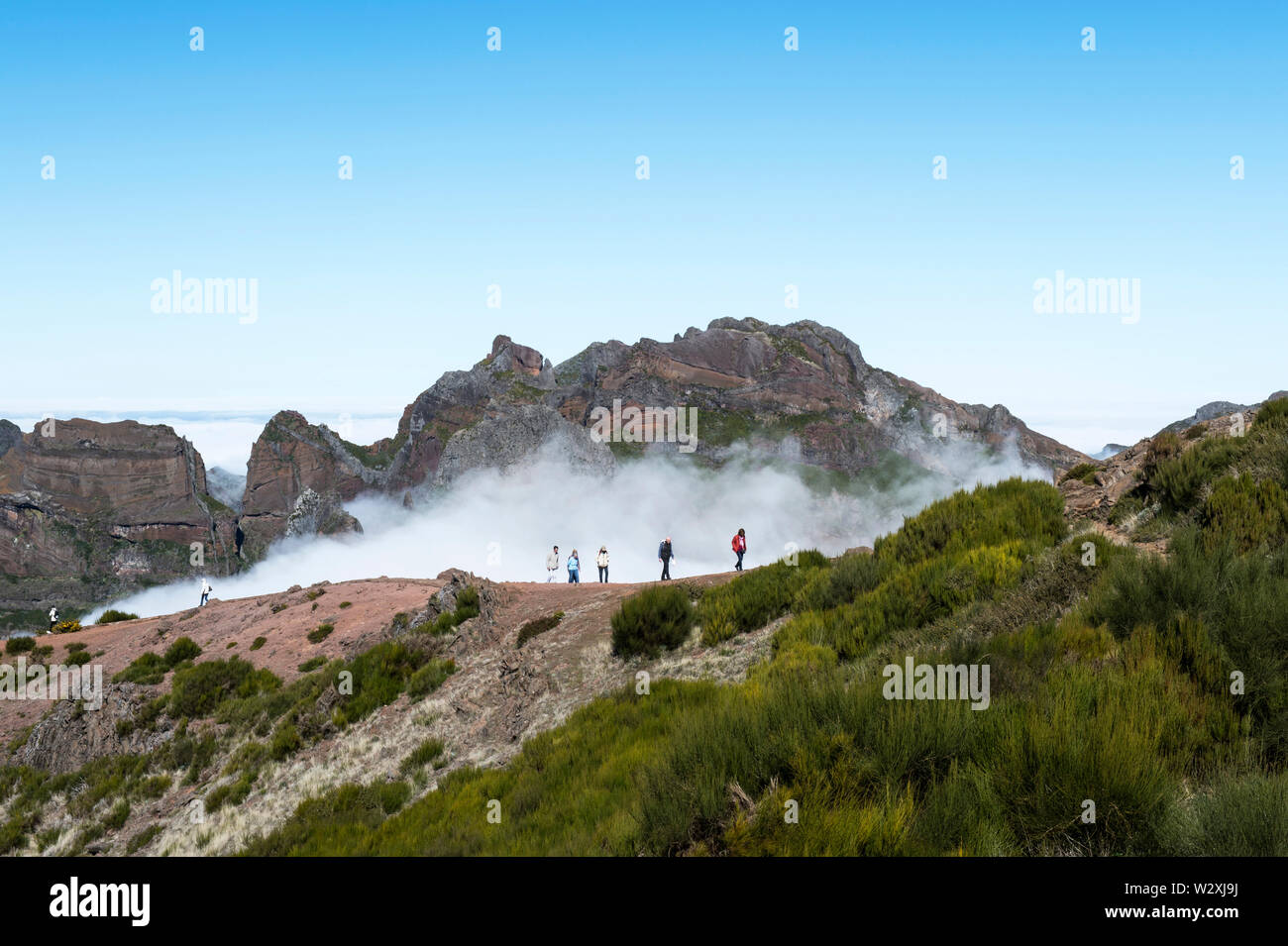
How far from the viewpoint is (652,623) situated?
14.3 meters

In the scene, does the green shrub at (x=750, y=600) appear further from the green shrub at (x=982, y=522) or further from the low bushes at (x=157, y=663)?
the low bushes at (x=157, y=663)

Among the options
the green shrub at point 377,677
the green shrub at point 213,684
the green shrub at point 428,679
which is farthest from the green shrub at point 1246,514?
the green shrub at point 213,684

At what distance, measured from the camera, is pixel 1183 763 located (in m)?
4.84

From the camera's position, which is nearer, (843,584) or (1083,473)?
(843,584)

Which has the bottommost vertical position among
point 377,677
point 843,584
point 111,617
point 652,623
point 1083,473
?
point 111,617

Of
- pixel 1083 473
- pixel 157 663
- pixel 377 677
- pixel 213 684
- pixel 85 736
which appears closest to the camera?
pixel 1083 473

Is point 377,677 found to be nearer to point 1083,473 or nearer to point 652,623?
point 652,623

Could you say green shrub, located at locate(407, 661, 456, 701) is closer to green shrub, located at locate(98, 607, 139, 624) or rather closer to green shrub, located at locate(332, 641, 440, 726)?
green shrub, located at locate(332, 641, 440, 726)

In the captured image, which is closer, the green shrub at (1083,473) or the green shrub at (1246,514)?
the green shrub at (1246,514)

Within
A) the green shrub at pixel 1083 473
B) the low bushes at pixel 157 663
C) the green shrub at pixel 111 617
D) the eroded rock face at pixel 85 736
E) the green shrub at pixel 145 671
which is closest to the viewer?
the green shrub at pixel 1083 473

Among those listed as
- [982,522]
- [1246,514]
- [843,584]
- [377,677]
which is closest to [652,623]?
[843,584]

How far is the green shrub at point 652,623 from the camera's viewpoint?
13.9 metres
